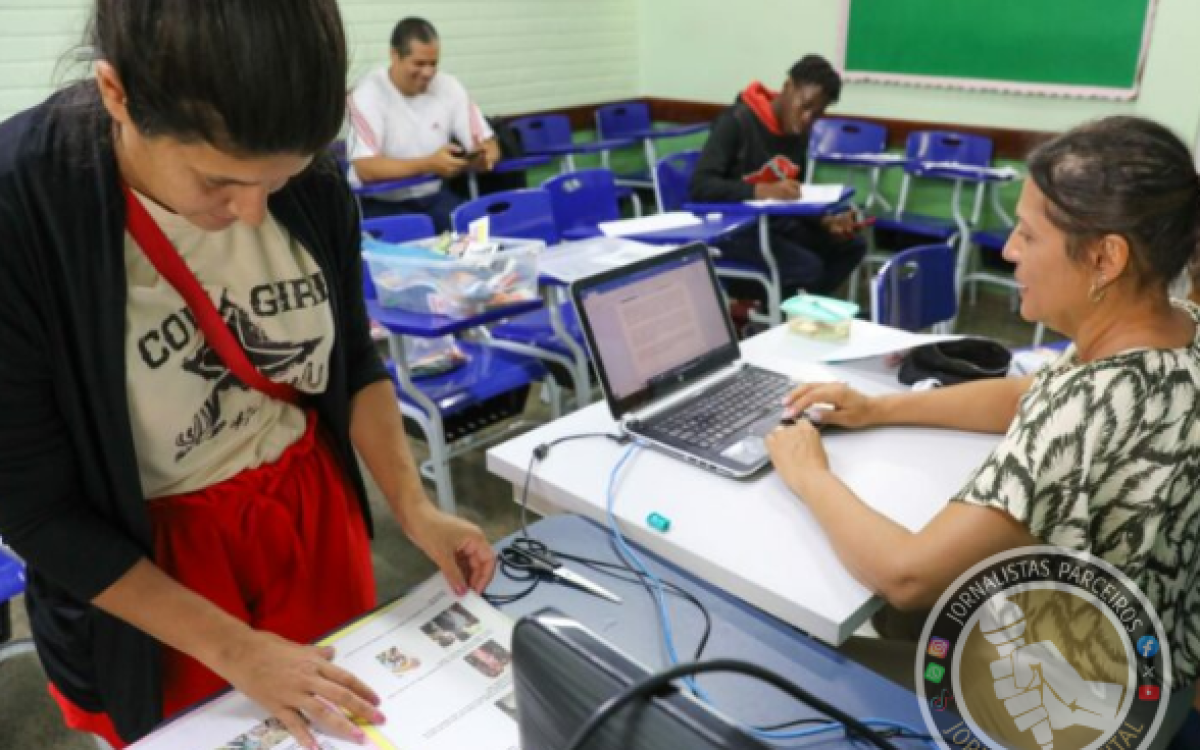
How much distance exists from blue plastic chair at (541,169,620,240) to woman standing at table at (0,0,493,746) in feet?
8.11

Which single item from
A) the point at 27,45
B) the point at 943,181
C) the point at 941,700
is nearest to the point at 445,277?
the point at 941,700

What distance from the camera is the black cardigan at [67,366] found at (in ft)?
2.43

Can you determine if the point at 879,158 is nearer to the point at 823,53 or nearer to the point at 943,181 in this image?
the point at 943,181

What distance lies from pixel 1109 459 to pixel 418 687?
0.78 meters

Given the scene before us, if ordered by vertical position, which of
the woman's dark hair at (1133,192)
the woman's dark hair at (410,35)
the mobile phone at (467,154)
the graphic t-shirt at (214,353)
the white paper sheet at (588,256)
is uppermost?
the woman's dark hair at (410,35)

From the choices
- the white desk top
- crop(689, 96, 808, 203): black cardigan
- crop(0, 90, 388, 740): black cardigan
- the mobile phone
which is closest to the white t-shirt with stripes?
the mobile phone

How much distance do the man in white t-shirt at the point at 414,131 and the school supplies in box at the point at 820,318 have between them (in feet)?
8.78

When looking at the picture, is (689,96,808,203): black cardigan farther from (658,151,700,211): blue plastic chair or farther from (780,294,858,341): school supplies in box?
(780,294,858,341): school supplies in box

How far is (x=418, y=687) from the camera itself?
2.89 ft

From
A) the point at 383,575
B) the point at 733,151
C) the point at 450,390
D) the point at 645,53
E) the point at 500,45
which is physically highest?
the point at 500,45

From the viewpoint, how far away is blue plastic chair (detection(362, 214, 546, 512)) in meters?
2.29

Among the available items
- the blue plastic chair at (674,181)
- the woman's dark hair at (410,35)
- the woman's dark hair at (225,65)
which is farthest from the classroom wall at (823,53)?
the woman's dark hair at (225,65)

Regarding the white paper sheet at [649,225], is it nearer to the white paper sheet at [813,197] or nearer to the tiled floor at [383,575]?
the white paper sheet at [813,197]

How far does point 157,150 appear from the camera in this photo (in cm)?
72
